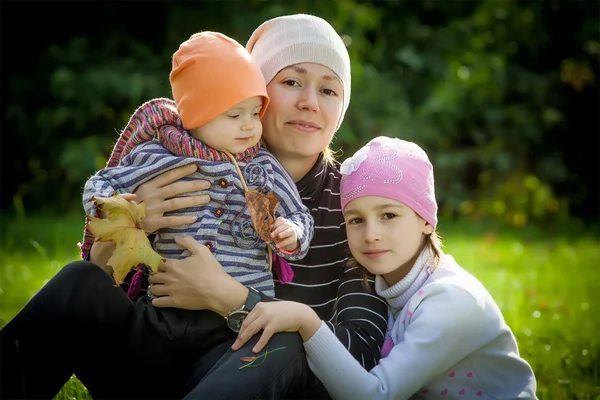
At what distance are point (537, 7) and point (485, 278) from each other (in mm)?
4507

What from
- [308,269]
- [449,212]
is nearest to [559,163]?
[449,212]

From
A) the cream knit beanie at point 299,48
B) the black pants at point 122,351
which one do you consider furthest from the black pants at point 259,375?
the cream knit beanie at point 299,48

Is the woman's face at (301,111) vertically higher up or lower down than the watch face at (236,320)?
higher up

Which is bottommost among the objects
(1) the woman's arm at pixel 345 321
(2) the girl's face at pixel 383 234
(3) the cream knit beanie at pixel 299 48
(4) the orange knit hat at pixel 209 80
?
(1) the woman's arm at pixel 345 321

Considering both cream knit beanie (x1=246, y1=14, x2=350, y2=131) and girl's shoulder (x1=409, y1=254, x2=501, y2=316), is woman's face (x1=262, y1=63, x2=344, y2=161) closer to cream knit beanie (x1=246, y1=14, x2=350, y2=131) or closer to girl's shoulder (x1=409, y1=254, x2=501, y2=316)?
cream knit beanie (x1=246, y1=14, x2=350, y2=131)

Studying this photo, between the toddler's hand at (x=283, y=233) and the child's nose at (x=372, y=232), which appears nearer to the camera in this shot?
the toddler's hand at (x=283, y=233)

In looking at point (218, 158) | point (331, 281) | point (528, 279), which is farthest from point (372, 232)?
point (528, 279)

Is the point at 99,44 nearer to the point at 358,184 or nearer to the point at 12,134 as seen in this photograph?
the point at 12,134

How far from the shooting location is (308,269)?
9.19ft

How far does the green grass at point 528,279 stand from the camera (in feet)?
11.1

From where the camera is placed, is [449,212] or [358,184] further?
[449,212]

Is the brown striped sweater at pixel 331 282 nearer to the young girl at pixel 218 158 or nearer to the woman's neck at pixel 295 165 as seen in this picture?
the woman's neck at pixel 295 165

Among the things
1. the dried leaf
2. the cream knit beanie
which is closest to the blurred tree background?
the cream knit beanie

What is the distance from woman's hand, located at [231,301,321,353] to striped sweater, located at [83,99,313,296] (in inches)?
8.3
